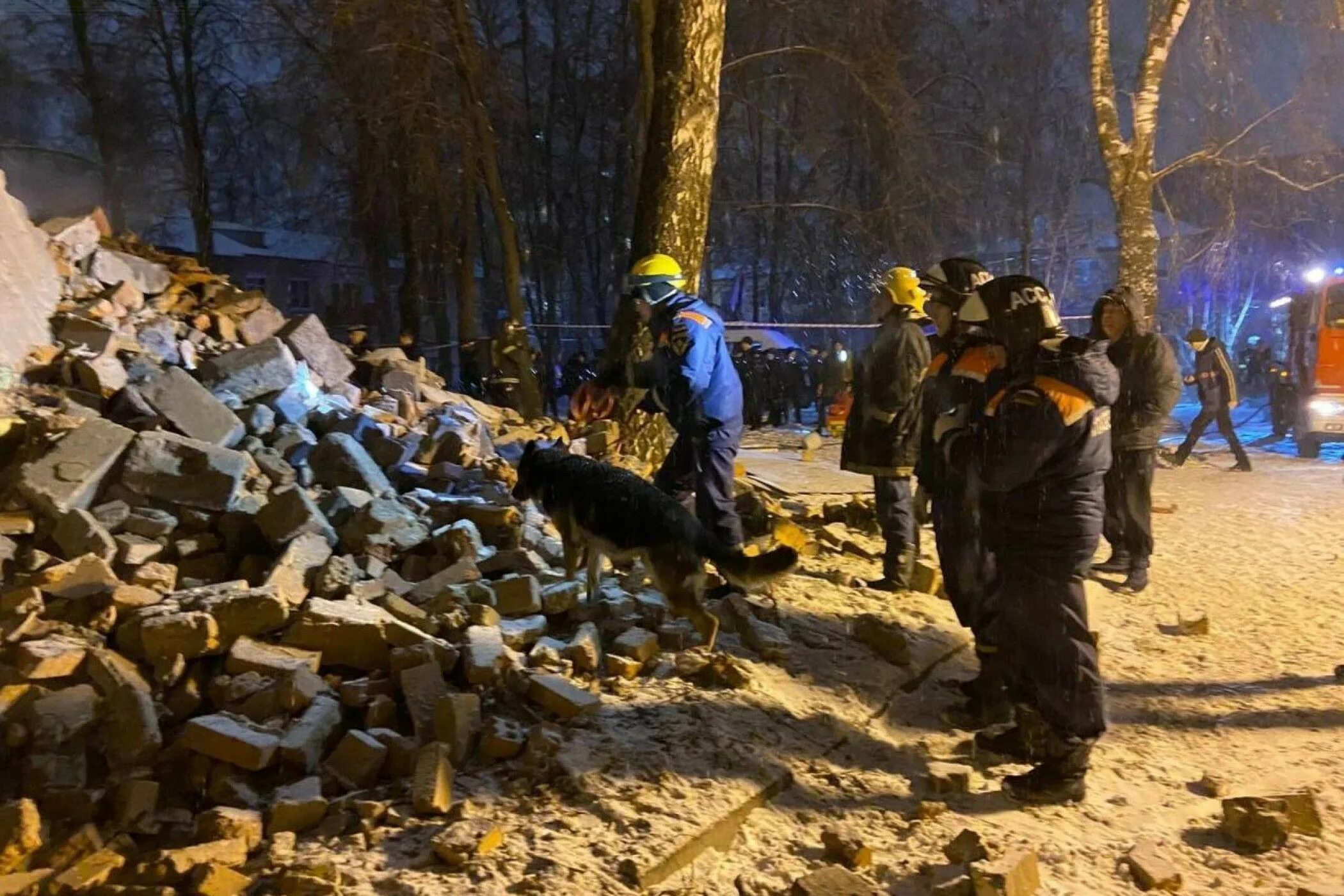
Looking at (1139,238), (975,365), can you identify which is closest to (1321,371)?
(1139,238)

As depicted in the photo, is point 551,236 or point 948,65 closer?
point 948,65

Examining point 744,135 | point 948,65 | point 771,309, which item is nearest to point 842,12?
point 948,65

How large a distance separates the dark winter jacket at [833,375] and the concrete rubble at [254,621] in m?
9.71

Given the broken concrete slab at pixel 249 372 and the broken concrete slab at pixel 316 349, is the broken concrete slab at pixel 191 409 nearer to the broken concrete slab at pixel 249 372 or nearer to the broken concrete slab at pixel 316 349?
the broken concrete slab at pixel 249 372

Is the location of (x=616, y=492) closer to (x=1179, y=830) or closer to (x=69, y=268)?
(x=1179, y=830)

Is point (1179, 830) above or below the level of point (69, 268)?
below

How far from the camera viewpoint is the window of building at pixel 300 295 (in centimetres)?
3894

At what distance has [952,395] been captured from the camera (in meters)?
4.49

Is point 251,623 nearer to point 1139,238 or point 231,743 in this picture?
point 231,743

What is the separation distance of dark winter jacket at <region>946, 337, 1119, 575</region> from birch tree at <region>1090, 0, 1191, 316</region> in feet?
33.0

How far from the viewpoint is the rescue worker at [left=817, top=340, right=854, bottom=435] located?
16172mm

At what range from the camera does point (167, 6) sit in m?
21.0

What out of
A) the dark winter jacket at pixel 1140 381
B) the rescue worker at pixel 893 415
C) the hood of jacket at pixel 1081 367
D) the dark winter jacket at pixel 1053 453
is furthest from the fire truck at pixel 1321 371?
the hood of jacket at pixel 1081 367

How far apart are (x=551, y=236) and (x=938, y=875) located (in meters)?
27.3
